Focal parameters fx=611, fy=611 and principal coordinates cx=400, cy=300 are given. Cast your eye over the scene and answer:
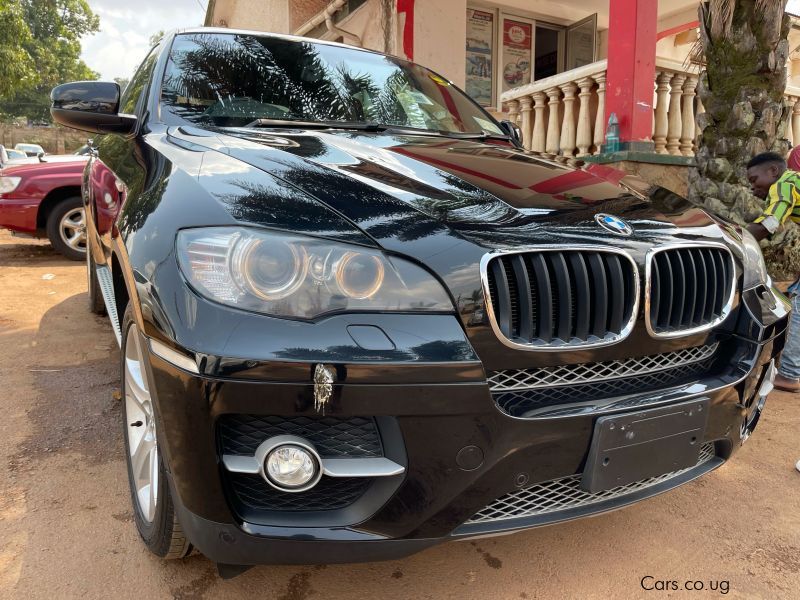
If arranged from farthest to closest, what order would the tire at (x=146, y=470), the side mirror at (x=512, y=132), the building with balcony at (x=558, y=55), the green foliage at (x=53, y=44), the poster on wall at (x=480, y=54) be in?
the green foliage at (x=53, y=44) < the poster on wall at (x=480, y=54) < the building with balcony at (x=558, y=55) < the side mirror at (x=512, y=132) < the tire at (x=146, y=470)

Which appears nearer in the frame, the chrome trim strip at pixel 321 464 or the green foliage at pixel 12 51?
the chrome trim strip at pixel 321 464

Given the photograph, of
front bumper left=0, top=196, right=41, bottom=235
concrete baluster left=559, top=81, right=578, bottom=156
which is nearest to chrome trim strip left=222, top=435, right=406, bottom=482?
concrete baluster left=559, top=81, right=578, bottom=156

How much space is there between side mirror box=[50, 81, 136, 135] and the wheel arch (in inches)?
181

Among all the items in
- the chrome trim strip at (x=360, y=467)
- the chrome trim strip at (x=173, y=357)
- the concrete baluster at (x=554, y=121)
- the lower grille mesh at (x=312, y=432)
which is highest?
the concrete baluster at (x=554, y=121)

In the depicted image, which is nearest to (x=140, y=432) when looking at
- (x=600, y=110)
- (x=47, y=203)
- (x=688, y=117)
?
(x=600, y=110)

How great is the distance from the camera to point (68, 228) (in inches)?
263

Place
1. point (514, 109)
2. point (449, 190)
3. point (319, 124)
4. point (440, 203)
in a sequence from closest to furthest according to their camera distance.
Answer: point (440, 203) → point (449, 190) → point (319, 124) → point (514, 109)

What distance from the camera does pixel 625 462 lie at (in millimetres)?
1491

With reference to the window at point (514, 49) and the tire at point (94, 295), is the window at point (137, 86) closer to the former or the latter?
the tire at point (94, 295)

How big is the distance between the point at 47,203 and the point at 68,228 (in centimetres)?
33

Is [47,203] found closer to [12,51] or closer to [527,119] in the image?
[527,119]

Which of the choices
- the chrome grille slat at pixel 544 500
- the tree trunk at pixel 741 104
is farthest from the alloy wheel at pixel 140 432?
the tree trunk at pixel 741 104

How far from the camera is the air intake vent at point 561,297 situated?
1.39 meters

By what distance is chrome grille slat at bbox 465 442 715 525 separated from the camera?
57.7 inches
